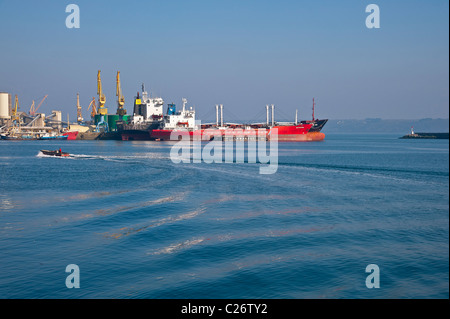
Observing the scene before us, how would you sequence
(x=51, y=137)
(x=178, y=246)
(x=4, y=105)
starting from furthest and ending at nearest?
1. (x=4, y=105)
2. (x=51, y=137)
3. (x=178, y=246)

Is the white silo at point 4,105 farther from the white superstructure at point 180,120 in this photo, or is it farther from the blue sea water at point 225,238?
the blue sea water at point 225,238

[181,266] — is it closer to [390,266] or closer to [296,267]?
[296,267]

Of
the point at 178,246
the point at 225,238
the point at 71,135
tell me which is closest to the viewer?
the point at 178,246

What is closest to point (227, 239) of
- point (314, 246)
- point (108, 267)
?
point (314, 246)

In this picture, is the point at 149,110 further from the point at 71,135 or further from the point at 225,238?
the point at 225,238

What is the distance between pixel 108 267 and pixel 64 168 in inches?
1196

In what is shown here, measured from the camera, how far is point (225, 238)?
1558cm

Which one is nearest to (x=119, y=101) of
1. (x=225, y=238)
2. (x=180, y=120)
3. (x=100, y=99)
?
(x=100, y=99)

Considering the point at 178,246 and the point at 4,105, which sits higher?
the point at 4,105

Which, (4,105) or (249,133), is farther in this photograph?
(4,105)

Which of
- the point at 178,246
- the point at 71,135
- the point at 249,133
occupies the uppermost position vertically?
the point at 71,135

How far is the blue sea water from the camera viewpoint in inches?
440
